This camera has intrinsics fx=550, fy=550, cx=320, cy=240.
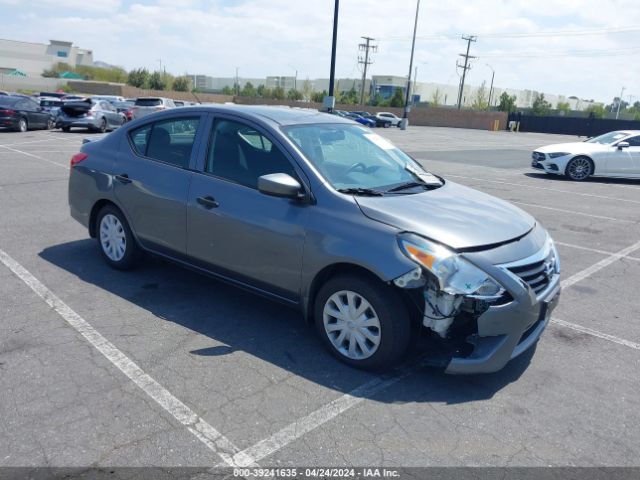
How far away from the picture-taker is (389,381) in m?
3.74

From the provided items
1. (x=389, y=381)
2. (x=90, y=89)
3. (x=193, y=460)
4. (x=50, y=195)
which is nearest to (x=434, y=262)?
(x=389, y=381)

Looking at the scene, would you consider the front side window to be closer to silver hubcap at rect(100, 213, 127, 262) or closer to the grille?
silver hubcap at rect(100, 213, 127, 262)

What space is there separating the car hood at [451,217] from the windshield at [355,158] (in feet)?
0.93

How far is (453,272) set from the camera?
11.3ft

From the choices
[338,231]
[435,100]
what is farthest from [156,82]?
[338,231]

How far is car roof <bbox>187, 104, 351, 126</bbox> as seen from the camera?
458cm

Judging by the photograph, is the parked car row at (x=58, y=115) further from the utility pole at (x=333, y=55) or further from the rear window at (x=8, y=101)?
the utility pole at (x=333, y=55)

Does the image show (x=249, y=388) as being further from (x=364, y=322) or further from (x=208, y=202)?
(x=208, y=202)

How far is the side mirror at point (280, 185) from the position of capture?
154 inches

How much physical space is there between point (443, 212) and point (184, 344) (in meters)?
2.14

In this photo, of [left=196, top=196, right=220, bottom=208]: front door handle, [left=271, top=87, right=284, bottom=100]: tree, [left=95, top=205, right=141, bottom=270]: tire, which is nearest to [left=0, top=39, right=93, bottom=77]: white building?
[left=271, top=87, right=284, bottom=100]: tree

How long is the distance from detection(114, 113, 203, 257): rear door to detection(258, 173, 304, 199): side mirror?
1049 mm

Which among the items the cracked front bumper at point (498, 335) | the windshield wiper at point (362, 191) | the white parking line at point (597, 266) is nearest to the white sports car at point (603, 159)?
the white parking line at point (597, 266)

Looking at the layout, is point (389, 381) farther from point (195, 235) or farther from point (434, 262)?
point (195, 235)
